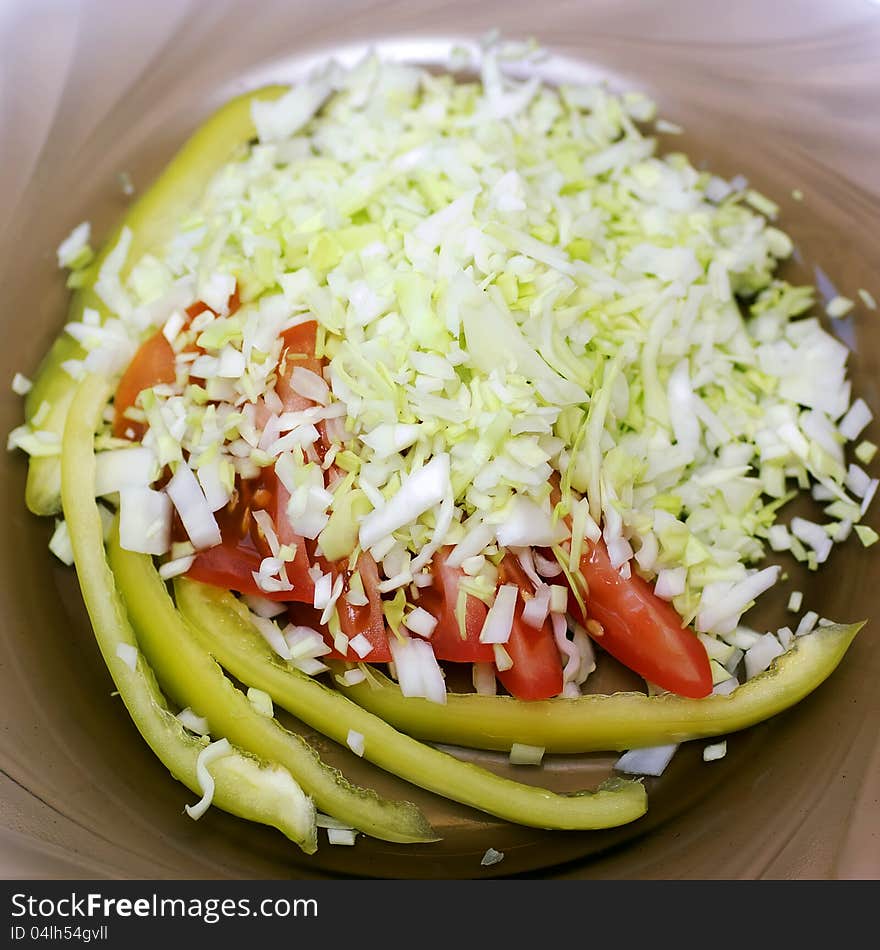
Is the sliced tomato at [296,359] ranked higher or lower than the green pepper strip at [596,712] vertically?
higher

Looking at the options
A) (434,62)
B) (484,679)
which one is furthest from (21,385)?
(434,62)

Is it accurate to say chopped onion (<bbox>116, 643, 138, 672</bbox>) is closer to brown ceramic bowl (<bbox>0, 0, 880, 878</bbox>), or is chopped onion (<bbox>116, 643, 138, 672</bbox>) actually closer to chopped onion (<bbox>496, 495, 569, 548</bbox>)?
brown ceramic bowl (<bbox>0, 0, 880, 878</bbox>)

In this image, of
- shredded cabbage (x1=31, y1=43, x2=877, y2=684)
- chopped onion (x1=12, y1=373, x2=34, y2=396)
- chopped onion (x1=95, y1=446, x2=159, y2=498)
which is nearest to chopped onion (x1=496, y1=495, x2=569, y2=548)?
shredded cabbage (x1=31, y1=43, x2=877, y2=684)

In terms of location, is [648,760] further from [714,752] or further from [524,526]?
[524,526]

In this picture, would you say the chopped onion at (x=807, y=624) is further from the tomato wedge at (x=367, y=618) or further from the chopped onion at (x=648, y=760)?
the tomato wedge at (x=367, y=618)

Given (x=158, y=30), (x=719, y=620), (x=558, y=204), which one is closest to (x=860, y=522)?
(x=719, y=620)

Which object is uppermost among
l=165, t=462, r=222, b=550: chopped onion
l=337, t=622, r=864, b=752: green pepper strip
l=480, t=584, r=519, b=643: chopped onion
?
l=165, t=462, r=222, b=550: chopped onion

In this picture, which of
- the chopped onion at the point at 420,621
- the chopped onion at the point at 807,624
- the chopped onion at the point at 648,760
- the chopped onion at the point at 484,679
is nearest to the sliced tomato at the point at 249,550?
the chopped onion at the point at 420,621
